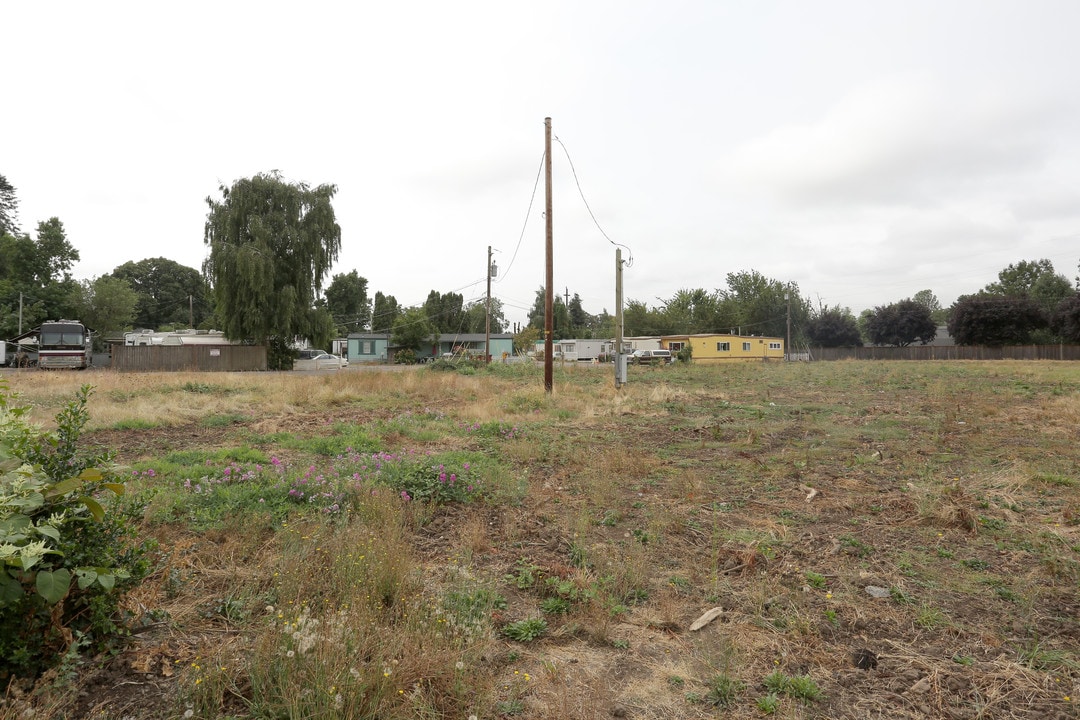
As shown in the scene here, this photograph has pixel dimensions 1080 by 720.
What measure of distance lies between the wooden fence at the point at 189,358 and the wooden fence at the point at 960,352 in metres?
56.8

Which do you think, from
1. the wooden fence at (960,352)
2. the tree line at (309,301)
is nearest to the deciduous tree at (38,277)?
the tree line at (309,301)

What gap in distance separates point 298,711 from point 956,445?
10481 millimetres

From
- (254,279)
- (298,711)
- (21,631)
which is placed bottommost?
(298,711)

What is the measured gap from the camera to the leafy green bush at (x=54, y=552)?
2.17 m

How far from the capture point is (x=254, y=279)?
32531 millimetres

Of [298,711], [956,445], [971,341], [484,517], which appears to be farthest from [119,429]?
[971,341]

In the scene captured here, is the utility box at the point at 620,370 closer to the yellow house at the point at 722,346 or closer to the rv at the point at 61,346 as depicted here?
the rv at the point at 61,346

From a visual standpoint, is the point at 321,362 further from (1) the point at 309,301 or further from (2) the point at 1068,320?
(2) the point at 1068,320

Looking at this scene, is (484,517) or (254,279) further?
(254,279)

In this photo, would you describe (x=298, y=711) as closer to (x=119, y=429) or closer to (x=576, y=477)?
(x=576, y=477)

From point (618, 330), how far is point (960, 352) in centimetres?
5084

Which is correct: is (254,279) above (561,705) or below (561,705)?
above

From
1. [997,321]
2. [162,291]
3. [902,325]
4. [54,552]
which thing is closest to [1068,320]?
[997,321]

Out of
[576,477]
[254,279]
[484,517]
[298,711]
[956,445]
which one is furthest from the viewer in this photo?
[254,279]
